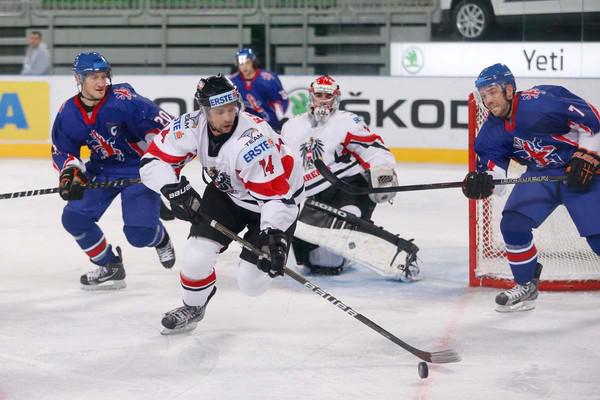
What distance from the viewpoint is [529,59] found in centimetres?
879

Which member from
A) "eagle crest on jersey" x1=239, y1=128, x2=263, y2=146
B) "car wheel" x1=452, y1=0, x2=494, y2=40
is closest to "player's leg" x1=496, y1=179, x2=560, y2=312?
"eagle crest on jersey" x1=239, y1=128, x2=263, y2=146

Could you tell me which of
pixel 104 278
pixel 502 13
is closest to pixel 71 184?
pixel 104 278

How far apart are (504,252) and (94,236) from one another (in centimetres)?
177

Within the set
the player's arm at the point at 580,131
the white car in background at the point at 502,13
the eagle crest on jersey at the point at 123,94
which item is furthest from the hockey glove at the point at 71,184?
the white car in background at the point at 502,13

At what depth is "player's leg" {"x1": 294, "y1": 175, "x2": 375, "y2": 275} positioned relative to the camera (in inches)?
191

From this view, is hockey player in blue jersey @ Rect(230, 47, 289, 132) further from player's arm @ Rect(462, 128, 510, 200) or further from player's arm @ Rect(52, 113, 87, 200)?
player's arm @ Rect(462, 128, 510, 200)

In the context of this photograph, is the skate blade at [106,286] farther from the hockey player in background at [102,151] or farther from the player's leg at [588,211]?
the player's leg at [588,211]

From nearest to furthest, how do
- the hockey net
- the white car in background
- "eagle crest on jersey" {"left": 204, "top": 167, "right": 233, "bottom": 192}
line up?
"eagle crest on jersey" {"left": 204, "top": 167, "right": 233, "bottom": 192} < the hockey net < the white car in background

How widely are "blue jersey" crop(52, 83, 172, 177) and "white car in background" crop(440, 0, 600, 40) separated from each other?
5.15m

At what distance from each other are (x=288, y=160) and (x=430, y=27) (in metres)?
6.19

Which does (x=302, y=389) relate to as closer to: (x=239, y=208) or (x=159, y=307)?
(x=239, y=208)

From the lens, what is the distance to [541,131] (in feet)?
13.1

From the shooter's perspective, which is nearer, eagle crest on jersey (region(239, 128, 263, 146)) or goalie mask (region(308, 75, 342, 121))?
eagle crest on jersey (region(239, 128, 263, 146))

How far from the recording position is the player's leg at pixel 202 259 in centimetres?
366
